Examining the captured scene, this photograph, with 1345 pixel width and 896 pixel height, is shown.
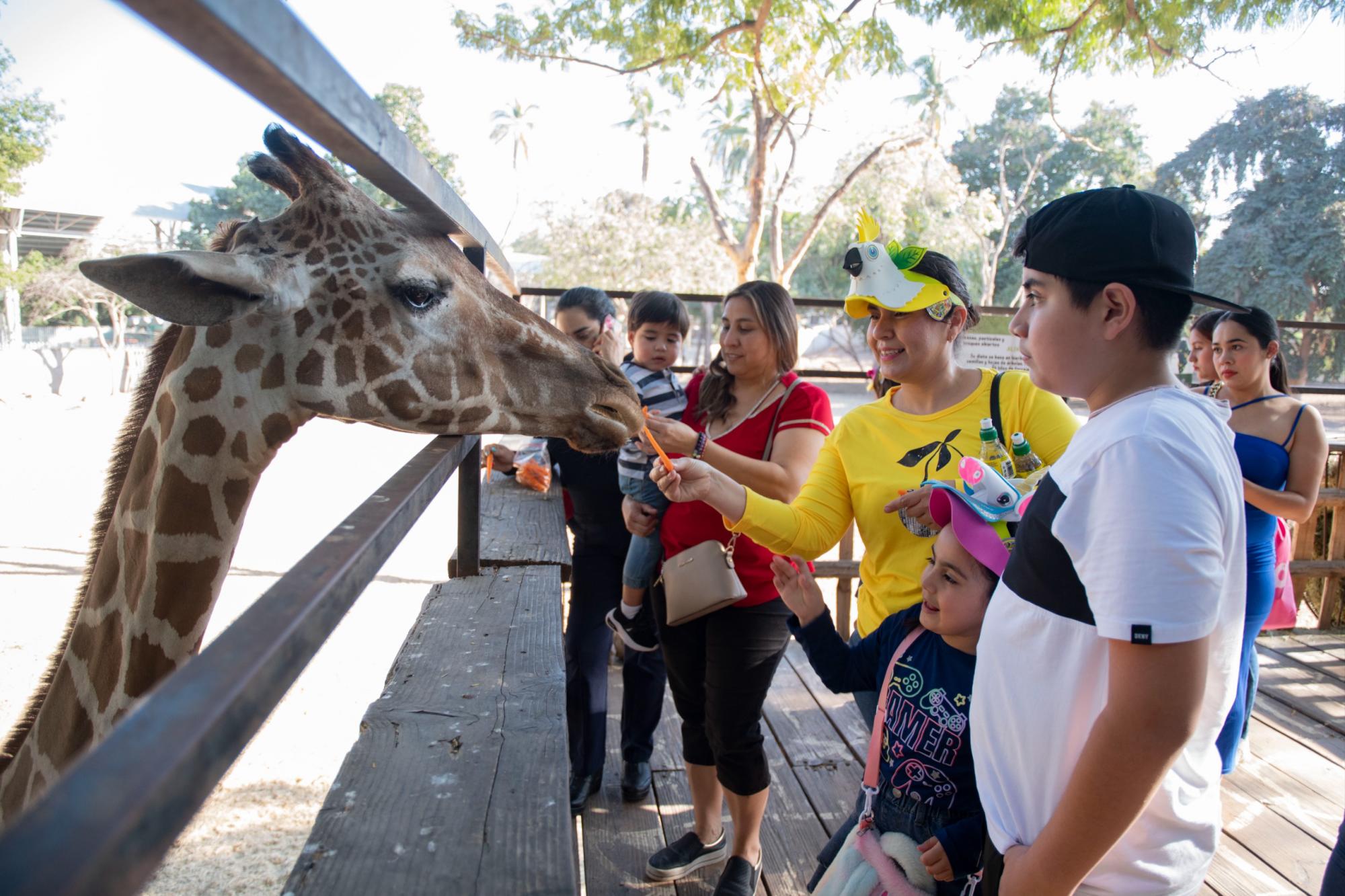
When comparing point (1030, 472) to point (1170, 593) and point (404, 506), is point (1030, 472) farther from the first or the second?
point (404, 506)

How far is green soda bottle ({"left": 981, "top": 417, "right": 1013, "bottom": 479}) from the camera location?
6.85ft

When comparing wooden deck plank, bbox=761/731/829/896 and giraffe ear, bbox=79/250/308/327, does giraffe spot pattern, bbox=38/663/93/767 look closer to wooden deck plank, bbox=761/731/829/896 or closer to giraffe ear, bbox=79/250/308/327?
giraffe ear, bbox=79/250/308/327

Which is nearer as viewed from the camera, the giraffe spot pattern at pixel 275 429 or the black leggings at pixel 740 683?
the giraffe spot pattern at pixel 275 429

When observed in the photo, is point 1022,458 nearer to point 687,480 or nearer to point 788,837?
point 687,480

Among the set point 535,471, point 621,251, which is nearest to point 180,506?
point 535,471

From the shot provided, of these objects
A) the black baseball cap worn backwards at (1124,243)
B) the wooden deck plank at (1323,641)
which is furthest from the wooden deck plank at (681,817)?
the wooden deck plank at (1323,641)

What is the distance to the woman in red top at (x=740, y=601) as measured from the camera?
9.09ft

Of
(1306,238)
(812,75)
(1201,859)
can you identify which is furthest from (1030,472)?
(1306,238)

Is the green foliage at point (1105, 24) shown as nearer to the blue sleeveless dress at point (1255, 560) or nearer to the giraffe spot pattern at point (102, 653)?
the blue sleeveless dress at point (1255, 560)

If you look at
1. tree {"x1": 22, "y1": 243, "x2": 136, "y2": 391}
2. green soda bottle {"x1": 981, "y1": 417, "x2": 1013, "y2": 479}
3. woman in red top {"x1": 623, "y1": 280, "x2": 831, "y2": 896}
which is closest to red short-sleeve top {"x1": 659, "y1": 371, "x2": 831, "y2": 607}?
woman in red top {"x1": 623, "y1": 280, "x2": 831, "y2": 896}

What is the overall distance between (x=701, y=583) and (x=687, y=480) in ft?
1.64

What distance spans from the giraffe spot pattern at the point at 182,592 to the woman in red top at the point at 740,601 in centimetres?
130

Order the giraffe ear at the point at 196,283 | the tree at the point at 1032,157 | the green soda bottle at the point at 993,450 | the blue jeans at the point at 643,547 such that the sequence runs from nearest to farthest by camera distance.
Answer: the giraffe ear at the point at 196,283, the green soda bottle at the point at 993,450, the blue jeans at the point at 643,547, the tree at the point at 1032,157

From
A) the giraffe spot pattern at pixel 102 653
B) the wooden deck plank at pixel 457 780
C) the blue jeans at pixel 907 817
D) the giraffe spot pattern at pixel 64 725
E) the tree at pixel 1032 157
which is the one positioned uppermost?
the tree at pixel 1032 157
